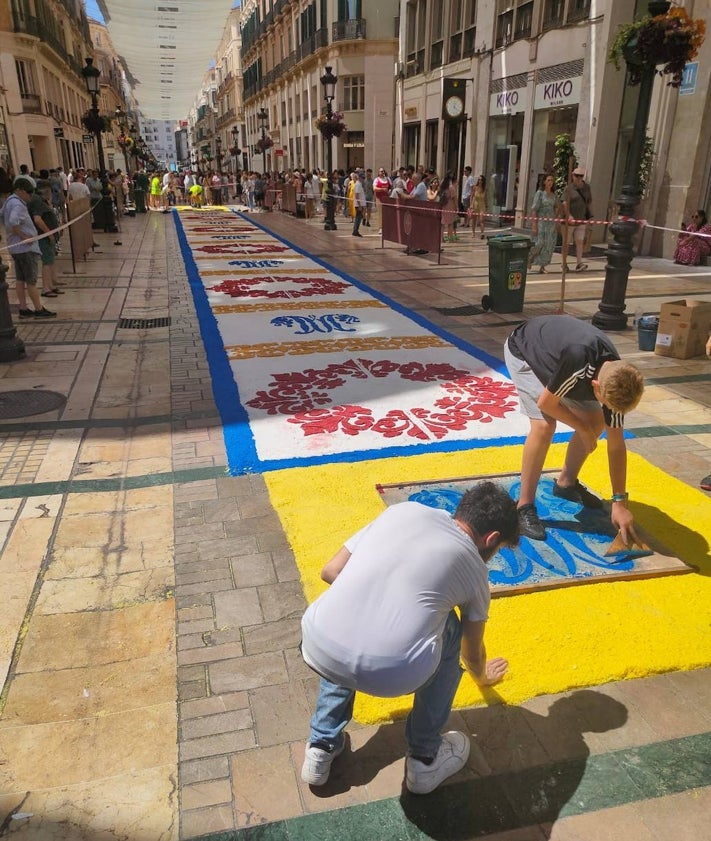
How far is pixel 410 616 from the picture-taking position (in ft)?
7.03

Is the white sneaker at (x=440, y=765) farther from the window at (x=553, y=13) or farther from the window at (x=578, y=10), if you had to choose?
the window at (x=553, y=13)

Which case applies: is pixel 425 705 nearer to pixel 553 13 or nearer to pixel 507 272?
pixel 507 272

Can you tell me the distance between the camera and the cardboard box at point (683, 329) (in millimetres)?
7664

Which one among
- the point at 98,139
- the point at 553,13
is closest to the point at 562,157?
the point at 553,13

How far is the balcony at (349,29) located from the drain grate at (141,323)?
35181mm

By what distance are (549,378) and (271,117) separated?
6411cm

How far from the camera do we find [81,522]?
4414mm

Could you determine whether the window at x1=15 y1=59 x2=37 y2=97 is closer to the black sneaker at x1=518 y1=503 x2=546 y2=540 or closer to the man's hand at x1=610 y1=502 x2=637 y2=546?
the black sneaker at x1=518 y1=503 x2=546 y2=540

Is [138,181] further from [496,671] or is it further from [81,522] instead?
[496,671]

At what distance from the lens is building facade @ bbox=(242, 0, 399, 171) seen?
3872cm

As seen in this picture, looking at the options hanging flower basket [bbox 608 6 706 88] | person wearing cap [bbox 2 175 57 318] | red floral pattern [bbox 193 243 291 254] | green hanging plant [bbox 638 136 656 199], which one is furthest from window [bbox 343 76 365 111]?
hanging flower basket [bbox 608 6 706 88]

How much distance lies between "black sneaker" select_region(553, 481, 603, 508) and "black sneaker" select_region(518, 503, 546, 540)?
20.3 inches

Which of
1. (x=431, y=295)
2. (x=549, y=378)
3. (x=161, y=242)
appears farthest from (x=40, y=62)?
(x=549, y=378)

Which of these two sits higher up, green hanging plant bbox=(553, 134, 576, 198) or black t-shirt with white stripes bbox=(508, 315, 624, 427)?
green hanging plant bbox=(553, 134, 576, 198)
